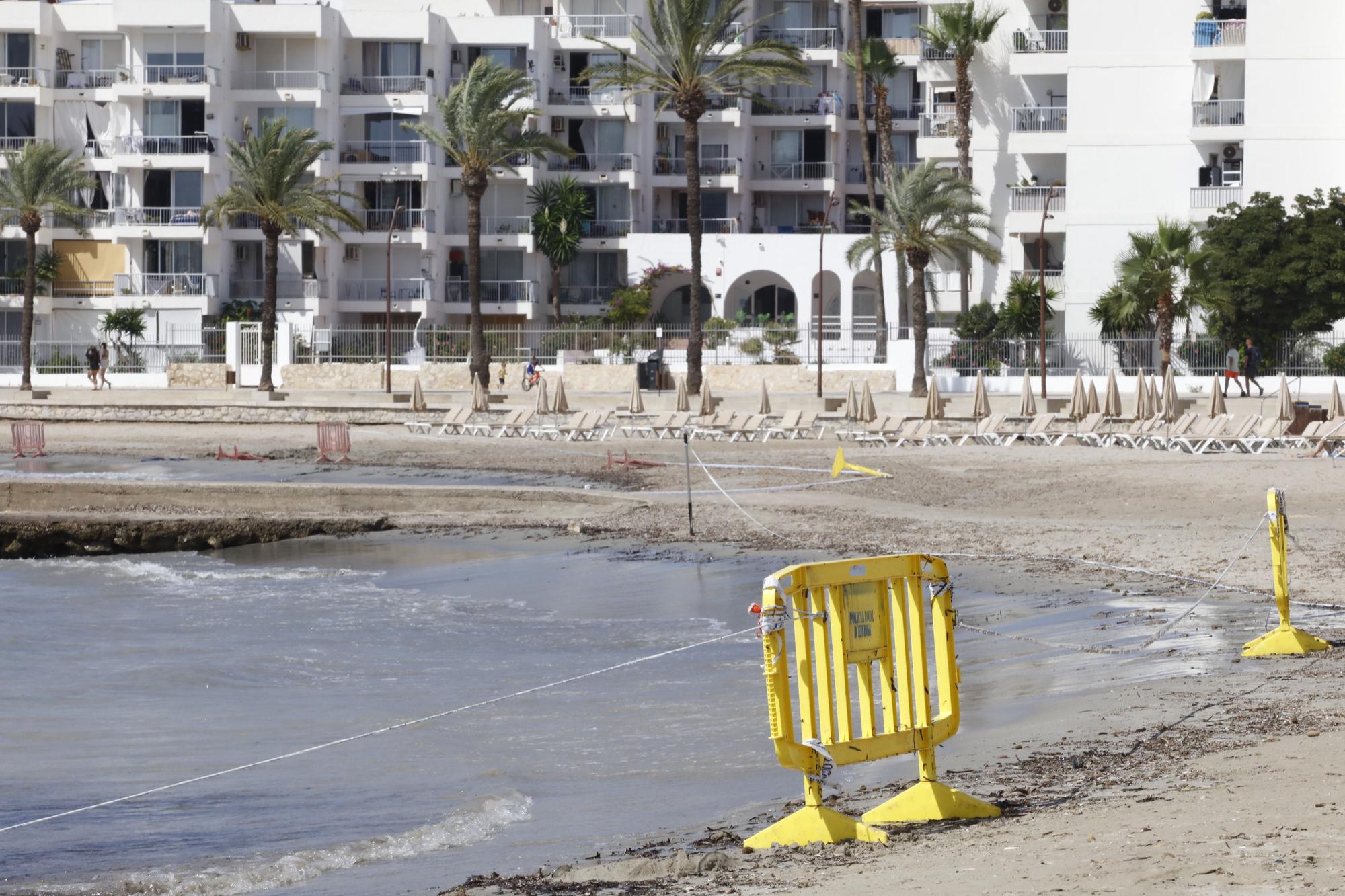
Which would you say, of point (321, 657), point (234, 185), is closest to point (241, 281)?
point (234, 185)

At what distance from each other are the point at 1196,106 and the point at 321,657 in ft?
149

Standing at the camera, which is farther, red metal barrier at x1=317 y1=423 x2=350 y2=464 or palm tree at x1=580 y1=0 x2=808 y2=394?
palm tree at x1=580 y1=0 x2=808 y2=394

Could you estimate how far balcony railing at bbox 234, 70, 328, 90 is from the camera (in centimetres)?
6391

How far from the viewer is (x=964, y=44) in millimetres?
57469

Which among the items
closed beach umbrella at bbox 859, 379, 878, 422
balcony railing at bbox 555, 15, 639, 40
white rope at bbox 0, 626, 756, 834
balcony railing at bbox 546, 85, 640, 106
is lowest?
white rope at bbox 0, 626, 756, 834

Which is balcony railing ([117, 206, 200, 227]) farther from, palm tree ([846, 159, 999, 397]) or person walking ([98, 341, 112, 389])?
palm tree ([846, 159, 999, 397])

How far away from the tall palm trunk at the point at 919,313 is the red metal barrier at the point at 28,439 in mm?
24003

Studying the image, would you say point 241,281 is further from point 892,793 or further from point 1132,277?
point 892,793

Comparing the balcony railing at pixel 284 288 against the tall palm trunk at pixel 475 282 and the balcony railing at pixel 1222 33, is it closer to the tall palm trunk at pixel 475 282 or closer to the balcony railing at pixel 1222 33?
the tall palm trunk at pixel 475 282

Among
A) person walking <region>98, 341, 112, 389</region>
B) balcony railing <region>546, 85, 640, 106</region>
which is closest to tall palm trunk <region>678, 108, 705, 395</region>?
balcony railing <region>546, 85, 640, 106</region>

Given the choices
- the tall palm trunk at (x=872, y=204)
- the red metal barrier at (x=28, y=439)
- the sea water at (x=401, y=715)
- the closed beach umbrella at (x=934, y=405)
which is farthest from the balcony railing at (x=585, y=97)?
the sea water at (x=401, y=715)

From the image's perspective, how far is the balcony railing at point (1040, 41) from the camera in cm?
5716

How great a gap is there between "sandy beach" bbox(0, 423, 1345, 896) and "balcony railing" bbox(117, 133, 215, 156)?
25046 mm

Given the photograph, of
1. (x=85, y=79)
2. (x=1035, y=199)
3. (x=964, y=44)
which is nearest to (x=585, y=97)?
(x=964, y=44)
